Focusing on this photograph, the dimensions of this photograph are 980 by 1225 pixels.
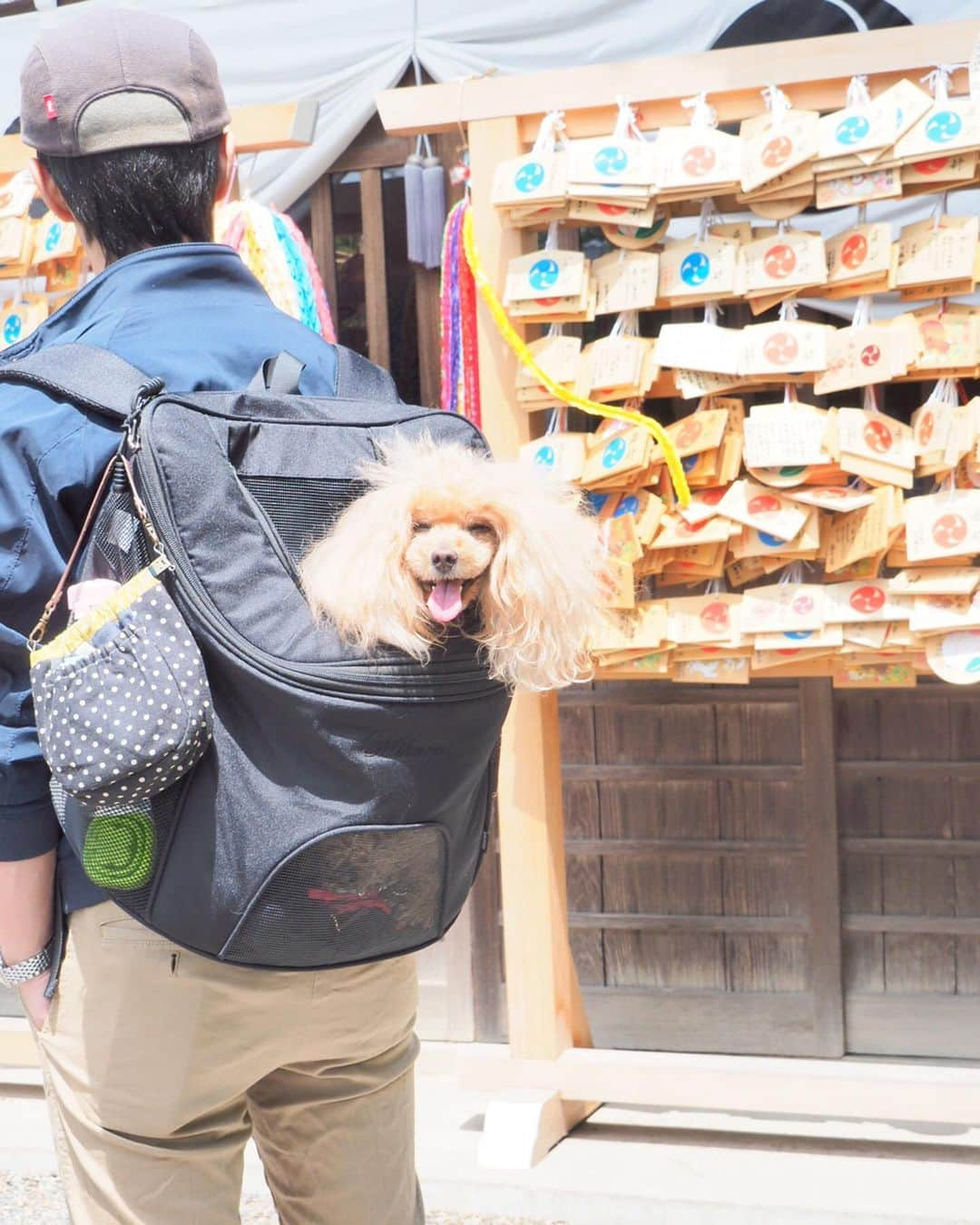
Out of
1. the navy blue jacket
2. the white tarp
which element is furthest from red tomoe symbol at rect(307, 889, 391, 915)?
the white tarp

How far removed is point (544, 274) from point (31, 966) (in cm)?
196

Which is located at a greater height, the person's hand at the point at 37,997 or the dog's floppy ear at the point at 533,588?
the dog's floppy ear at the point at 533,588

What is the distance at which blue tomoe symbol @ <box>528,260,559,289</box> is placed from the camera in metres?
3.01

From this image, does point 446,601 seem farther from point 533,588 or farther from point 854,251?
point 854,251

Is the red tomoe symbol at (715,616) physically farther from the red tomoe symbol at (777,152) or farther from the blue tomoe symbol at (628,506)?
the red tomoe symbol at (777,152)

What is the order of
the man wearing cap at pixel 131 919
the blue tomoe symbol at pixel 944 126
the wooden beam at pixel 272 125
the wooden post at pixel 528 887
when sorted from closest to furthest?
the man wearing cap at pixel 131 919 → the blue tomoe symbol at pixel 944 126 → the wooden post at pixel 528 887 → the wooden beam at pixel 272 125

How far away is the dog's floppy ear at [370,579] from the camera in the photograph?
1362mm

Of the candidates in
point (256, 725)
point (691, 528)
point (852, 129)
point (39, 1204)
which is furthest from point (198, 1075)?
point (39, 1204)

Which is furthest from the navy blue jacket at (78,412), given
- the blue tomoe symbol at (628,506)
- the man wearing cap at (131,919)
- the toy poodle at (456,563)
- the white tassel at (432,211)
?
the white tassel at (432,211)

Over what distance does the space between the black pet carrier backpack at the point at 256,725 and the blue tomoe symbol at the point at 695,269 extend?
1689 millimetres

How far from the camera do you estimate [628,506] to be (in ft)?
9.96

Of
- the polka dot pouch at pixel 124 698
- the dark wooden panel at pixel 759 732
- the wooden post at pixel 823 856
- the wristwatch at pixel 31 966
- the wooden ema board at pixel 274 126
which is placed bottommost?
the wooden post at pixel 823 856

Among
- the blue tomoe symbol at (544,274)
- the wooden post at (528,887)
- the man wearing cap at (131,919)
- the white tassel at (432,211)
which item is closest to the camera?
the man wearing cap at (131,919)

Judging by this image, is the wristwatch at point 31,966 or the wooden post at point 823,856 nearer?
the wristwatch at point 31,966
